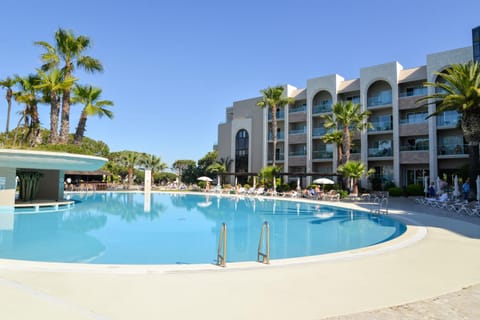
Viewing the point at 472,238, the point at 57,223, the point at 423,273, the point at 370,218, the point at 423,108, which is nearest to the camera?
the point at 423,273

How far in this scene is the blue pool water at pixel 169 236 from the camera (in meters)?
7.99

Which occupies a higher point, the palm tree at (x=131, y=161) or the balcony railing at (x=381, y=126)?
the balcony railing at (x=381, y=126)

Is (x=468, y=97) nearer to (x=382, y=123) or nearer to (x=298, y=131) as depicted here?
(x=382, y=123)

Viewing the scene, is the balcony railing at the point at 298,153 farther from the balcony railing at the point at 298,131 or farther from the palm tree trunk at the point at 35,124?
the palm tree trunk at the point at 35,124

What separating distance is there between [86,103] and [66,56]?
Answer: 124 inches

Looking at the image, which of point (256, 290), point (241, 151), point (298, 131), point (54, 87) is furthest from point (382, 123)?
point (256, 290)

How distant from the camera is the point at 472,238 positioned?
8891 mm

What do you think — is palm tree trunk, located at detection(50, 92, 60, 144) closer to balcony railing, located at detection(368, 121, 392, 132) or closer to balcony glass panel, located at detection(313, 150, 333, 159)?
balcony glass panel, located at detection(313, 150, 333, 159)

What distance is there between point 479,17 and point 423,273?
27328 mm

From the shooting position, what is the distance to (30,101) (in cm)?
2105

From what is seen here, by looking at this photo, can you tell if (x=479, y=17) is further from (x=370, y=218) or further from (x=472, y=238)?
(x=472, y=238)

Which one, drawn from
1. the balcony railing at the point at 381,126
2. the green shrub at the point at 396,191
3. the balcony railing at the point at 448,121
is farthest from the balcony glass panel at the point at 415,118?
the green shrub at the point at 396,191

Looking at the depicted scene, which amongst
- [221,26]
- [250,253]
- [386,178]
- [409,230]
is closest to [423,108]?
[386,178]

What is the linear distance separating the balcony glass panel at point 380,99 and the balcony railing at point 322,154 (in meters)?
6.00
